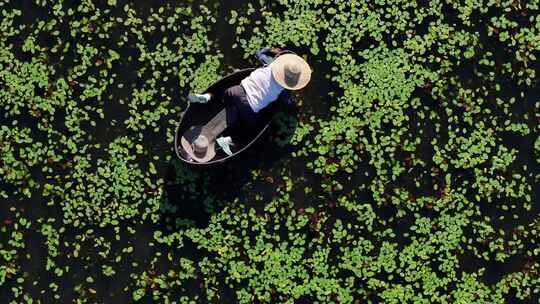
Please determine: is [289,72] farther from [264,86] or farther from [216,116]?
[216,116]

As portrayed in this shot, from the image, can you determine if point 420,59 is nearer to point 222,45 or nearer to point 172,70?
point 222,45

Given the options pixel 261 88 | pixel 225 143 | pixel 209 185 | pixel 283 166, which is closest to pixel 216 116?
pixel 225 143

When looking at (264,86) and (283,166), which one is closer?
(264,86)

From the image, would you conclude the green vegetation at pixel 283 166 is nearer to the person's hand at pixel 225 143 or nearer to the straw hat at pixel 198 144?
the straw hat at pixel 198 144

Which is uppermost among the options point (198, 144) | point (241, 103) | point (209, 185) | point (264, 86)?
point (264, 86)

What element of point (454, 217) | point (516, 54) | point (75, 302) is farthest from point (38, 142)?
point (516, 54)

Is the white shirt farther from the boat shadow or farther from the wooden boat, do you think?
the boat shadow

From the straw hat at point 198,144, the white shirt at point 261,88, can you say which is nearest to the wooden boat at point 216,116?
the straw hat at point 198,144

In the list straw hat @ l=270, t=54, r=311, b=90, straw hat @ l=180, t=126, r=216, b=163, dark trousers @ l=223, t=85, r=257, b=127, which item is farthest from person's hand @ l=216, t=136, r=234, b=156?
straw hat @ l=270, t=54, r=311, b=90
